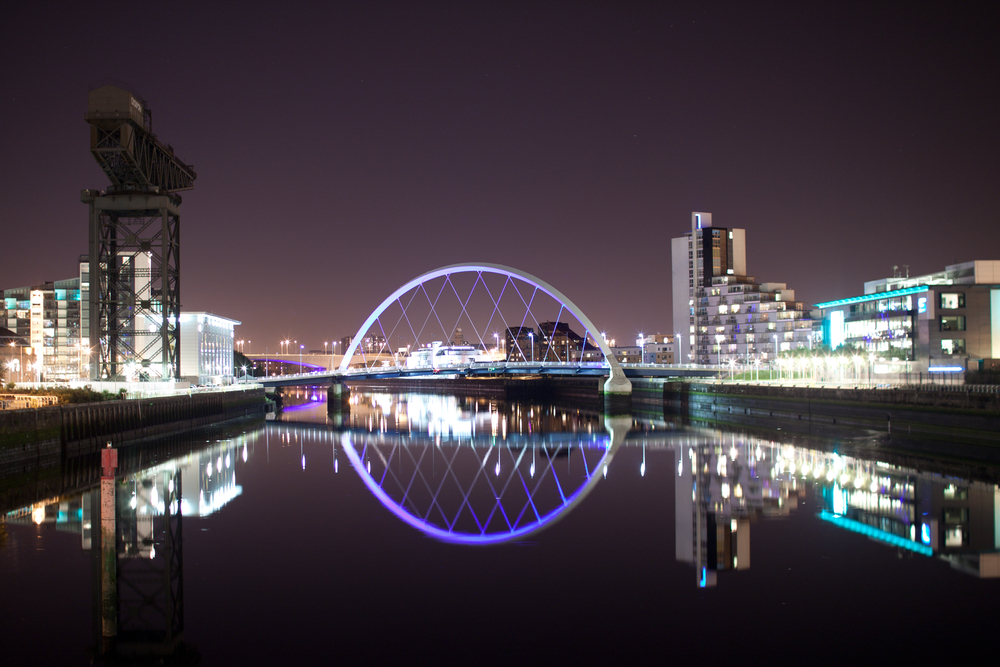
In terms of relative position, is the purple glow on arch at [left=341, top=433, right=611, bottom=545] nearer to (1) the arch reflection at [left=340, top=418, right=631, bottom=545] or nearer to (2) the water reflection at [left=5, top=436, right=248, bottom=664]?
(1) the arch reflection at [left=340, top=418, right=631, bottom=545]

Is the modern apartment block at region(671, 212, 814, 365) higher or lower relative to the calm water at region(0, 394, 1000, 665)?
higher

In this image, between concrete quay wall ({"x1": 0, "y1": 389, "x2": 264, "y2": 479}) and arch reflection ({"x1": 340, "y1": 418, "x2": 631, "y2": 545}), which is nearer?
arch reflection ({"x1": 340, "y1": 418, "x2": 631, "y2": 545})

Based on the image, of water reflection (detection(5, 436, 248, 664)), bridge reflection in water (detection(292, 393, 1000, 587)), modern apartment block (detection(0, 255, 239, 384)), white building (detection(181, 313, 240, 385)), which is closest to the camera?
water reflection (detection(5, 436, 248, 664))

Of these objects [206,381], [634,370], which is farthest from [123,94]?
[634,370]

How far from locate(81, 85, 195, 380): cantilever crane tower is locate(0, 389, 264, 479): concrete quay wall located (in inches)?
141

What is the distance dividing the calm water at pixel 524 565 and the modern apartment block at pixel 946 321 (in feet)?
97.7

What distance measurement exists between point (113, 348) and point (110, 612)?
33898 millimetres

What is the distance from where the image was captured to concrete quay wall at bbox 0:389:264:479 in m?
23.5

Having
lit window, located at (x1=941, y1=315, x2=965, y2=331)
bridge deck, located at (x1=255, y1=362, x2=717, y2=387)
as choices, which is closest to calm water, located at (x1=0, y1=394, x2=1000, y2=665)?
lit window, located at (x1=941, y1=315, x2=965, y2=331)

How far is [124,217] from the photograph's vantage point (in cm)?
4197

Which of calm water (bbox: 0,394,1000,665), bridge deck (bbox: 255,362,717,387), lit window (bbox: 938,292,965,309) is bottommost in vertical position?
calm water (bbox: 0,394,1000,665)

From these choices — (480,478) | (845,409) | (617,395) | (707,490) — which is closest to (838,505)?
(707,490)

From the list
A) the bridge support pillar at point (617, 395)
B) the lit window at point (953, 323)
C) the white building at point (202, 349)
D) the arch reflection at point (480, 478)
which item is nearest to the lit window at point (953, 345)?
the lit window at point (953, 323)

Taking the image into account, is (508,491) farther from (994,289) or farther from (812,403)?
(994,289)
